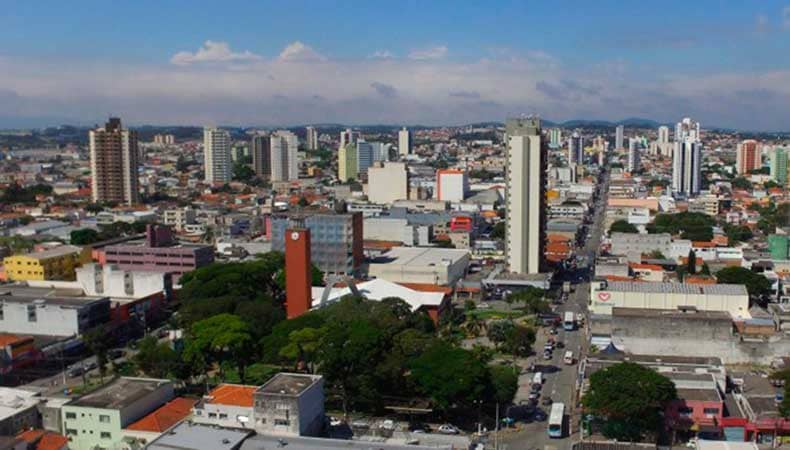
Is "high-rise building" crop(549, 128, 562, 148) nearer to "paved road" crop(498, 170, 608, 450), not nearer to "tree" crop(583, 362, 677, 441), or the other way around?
"paved road" crop(498, 170, 608, 450)

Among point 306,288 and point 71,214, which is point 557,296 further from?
point 71,214

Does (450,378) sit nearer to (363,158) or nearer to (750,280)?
(750,280)

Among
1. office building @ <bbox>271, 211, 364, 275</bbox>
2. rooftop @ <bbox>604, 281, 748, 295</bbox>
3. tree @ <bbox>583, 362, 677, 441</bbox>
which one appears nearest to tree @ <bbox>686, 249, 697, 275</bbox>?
rooftop @ <bbox>604, 281, 748, 295</bbox>

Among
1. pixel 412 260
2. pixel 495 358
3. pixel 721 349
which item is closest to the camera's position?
pixel 721 349

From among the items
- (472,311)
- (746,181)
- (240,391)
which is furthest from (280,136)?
(240,391)

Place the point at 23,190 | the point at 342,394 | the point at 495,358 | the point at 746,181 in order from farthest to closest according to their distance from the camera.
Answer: the point at 746,181, the point at 23,190, the point at 495,358, the point at 342,394

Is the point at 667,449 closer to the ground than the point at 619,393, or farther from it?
closer to the ground
